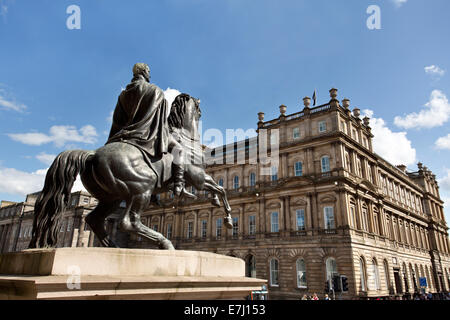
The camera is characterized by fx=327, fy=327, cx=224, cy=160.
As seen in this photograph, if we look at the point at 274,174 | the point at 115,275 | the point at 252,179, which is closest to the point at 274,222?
the point at 274,174

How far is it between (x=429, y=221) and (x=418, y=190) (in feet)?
15.8

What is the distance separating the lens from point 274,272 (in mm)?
31438

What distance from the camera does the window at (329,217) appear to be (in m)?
29.5

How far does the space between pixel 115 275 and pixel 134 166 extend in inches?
60.4

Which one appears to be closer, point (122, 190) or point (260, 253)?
point (122, 190)

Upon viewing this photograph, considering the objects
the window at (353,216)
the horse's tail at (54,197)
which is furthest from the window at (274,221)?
the horse's tail at (54,197)

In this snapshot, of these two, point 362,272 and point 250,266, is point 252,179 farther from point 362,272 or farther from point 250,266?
point 362,272

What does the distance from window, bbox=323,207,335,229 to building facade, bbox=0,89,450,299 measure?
0.09 m

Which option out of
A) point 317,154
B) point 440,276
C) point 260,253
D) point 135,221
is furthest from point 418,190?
point 135,221

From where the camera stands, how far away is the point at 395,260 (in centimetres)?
3394

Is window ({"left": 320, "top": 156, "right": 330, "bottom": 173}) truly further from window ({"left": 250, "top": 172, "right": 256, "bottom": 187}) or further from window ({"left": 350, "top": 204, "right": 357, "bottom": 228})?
window ({"left": 250, "top": 172, "right": 256, "bottom": 187})

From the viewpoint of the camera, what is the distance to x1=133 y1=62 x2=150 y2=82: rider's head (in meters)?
5.35

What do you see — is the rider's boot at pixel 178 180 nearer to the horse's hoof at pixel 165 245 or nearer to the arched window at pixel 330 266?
the horse's hoof at pixel 165 245

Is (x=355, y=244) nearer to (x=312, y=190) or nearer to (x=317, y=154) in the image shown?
(x=312, y=190)
